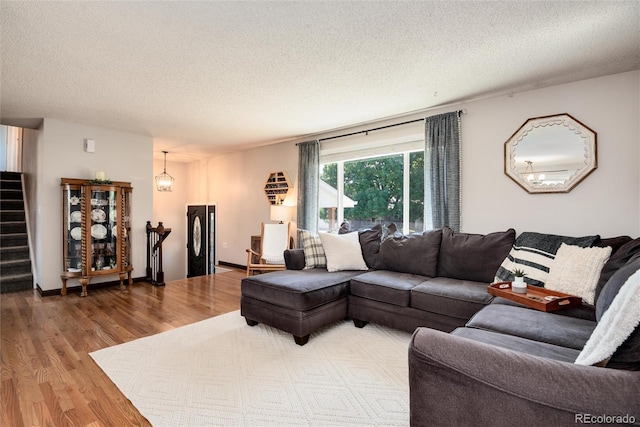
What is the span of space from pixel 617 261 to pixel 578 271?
0.73 feet

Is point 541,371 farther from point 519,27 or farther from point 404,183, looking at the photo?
point 404,183

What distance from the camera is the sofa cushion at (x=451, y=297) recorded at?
93.3 inches

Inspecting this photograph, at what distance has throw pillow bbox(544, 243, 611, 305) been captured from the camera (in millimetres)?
2080

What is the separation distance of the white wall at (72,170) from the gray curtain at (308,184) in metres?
2.62

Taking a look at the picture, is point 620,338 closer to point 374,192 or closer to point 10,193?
point 374,192

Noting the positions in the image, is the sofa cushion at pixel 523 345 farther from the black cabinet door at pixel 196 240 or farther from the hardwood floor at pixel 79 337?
the black cabinet door at pixel 196 240

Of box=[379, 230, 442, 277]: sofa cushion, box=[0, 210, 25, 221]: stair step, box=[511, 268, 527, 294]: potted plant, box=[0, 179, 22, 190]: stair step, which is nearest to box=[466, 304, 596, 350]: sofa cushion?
box=[511, 268, 527, 294]: potted plant

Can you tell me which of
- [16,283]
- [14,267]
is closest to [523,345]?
[16,283]

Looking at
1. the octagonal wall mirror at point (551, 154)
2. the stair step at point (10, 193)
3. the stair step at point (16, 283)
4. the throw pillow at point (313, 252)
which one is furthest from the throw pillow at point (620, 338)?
the stair step at point (10, 193)

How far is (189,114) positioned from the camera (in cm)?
378

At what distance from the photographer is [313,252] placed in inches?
139

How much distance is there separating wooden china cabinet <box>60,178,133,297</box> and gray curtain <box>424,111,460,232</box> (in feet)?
14.4

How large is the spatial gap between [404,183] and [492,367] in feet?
10.6

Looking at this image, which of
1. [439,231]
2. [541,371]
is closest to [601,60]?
[439,231]
